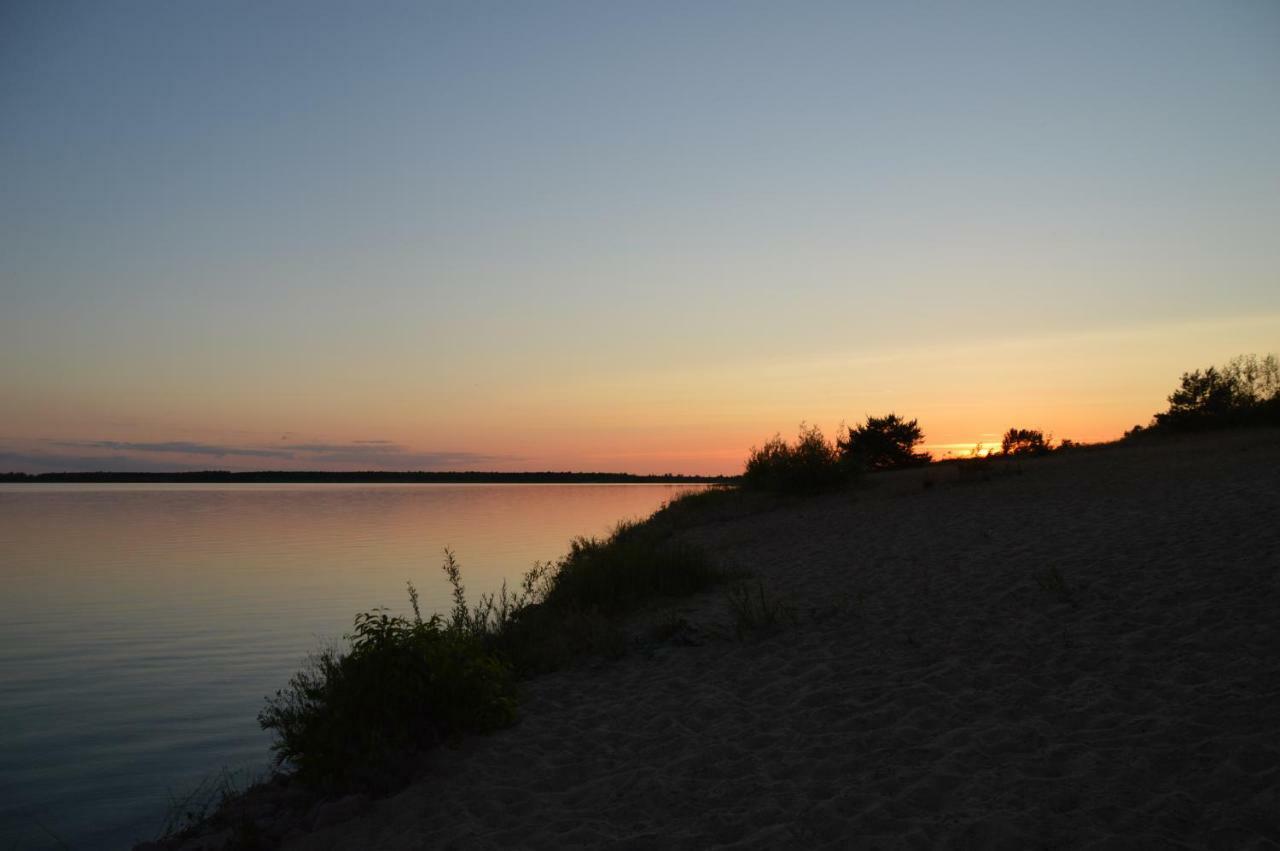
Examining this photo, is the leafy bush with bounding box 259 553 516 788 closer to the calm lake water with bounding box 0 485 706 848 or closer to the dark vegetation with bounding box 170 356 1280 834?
the dark vegetation with bounding box 170 356 1280 834

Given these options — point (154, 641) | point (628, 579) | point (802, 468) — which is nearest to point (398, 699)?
point (628, 579)

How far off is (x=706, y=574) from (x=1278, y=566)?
8.14 m

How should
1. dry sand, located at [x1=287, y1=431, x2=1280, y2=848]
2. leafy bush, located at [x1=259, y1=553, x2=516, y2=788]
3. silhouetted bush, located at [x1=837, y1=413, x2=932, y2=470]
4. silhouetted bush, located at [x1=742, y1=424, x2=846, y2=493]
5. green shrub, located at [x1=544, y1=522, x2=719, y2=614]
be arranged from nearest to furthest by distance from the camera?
dry sand, located at [x1=287, y1=431, x2=1280, y2=848] → leafy bush, located at [x1=259, y1=553, x2=516, y2=788] → green shrub, located at [x1=544, y1=522, x2=719, y2=614] → silhouetted bush, located at [x1=742, y1=424, x2=846, y2=493] → silhouetted bush, located at [x1=837, y1=413, x2=932, y2=470]

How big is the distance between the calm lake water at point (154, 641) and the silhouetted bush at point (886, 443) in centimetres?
1879

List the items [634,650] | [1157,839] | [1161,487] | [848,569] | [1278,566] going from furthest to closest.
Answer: [1161,487] → [848,569] → [634,650] → [1278,566] → [1157,839]

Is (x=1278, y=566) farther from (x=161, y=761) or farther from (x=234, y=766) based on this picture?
(x=161, y=761)

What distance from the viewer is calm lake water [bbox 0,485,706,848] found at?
8102 mm

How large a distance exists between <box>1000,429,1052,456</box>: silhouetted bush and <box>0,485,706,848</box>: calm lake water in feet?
65.0

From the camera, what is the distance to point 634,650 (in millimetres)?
10430

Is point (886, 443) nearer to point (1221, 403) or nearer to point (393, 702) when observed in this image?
point (1221, 403)

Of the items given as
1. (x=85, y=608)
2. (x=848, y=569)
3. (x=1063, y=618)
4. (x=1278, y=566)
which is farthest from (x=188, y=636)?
(x=1278, y=566)

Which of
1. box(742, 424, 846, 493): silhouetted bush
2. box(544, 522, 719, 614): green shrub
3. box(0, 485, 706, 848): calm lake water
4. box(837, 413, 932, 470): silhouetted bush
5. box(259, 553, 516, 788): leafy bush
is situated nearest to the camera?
box(259, 553, 516, 788): leafy bush

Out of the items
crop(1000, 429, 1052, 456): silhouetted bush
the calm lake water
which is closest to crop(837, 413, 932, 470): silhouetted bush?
crop(1000, 429, 1052, 456): silhouetted bush

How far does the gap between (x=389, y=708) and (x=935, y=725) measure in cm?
468
